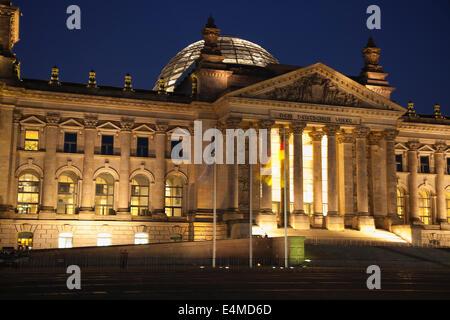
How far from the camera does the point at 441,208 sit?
79.6 m

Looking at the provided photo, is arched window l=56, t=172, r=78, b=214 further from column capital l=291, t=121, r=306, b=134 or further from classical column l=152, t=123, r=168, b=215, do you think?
column capital l=291, t=121, r=306, b=134

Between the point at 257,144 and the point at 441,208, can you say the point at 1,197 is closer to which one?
the point at 257,144

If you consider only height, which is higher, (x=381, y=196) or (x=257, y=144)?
(x=257, y=144)

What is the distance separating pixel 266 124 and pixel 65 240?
2357cm

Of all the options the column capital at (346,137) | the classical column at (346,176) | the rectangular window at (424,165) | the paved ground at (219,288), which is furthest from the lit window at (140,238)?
the rectangular window at (424,165)

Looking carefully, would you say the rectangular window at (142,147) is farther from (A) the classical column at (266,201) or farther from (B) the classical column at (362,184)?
(B) the classical column at (362,184)

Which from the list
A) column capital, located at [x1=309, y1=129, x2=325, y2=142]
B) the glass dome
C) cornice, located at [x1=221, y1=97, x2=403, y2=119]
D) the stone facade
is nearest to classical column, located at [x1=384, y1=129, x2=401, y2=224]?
the stone facade

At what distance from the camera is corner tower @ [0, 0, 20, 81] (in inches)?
2569

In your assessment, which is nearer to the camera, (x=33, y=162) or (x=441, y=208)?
(x=33, y=162)

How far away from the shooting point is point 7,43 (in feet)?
217

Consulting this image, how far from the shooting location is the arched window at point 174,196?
7050cm
